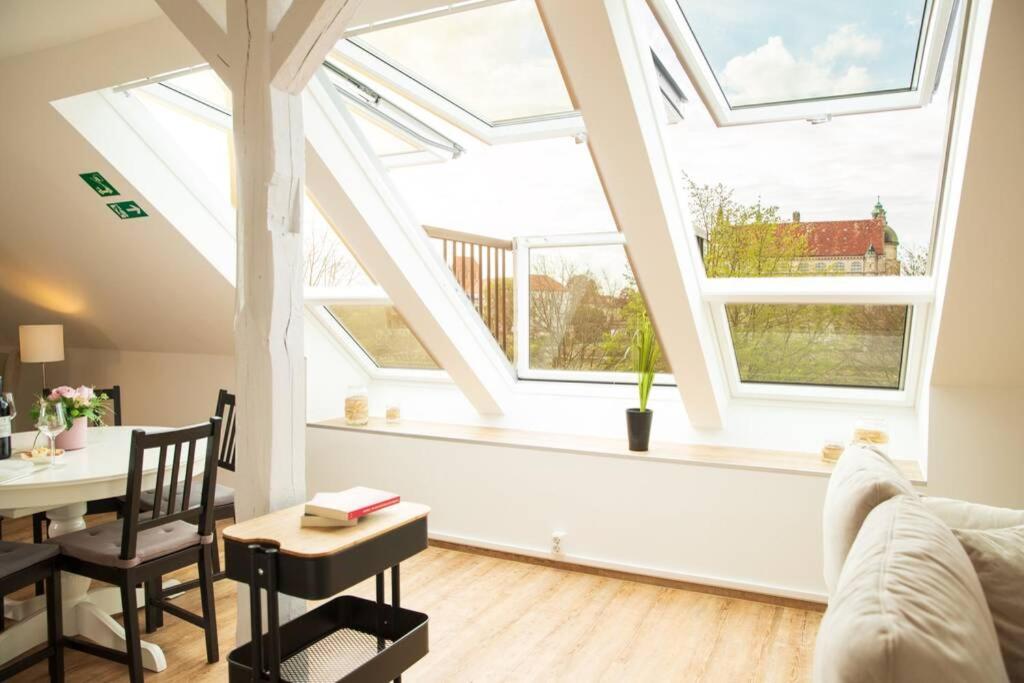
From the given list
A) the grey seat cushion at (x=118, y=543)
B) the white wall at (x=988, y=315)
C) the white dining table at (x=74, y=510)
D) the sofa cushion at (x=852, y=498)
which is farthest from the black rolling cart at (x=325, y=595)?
the white wall at (x=988, y=315)

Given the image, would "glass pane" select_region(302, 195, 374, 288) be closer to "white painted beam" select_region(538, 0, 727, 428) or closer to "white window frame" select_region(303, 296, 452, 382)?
"white window frame" select_region(303, 296, 452, 382)

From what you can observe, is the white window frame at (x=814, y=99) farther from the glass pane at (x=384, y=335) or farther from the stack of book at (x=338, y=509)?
the glass pane at (x=384, y=335)

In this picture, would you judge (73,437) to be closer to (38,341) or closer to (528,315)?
(38,341)

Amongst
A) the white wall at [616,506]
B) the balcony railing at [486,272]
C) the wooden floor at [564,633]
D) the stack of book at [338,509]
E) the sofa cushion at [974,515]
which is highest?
the balcony railing at [486,272]

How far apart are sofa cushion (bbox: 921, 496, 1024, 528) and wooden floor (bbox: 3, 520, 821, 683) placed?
997 mm

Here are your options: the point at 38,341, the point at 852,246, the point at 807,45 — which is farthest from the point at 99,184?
the point at 852,246

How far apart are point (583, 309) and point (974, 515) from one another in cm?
223

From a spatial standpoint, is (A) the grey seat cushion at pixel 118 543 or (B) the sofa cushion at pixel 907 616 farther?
(A) the grey seat cushion at pixel 118 543

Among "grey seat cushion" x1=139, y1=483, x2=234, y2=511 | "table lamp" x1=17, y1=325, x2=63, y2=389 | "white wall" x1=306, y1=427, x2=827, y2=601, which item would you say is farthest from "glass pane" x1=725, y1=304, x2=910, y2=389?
"table lamp" x1=17, y1=325, x2=63, y2=389

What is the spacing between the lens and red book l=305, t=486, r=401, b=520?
1.96m

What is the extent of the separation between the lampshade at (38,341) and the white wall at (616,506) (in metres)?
2.01

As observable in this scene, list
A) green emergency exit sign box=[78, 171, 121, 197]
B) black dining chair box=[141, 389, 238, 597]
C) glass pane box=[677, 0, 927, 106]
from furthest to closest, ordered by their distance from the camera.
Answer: green emergency exit sign box=[78, 171, 121, 197]
black dining chair box=[141, 389, 238, 597]
glass pane box=[677, 0, 927, 106]

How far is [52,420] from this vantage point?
9.25ft

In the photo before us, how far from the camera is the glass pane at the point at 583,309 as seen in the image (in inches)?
144
